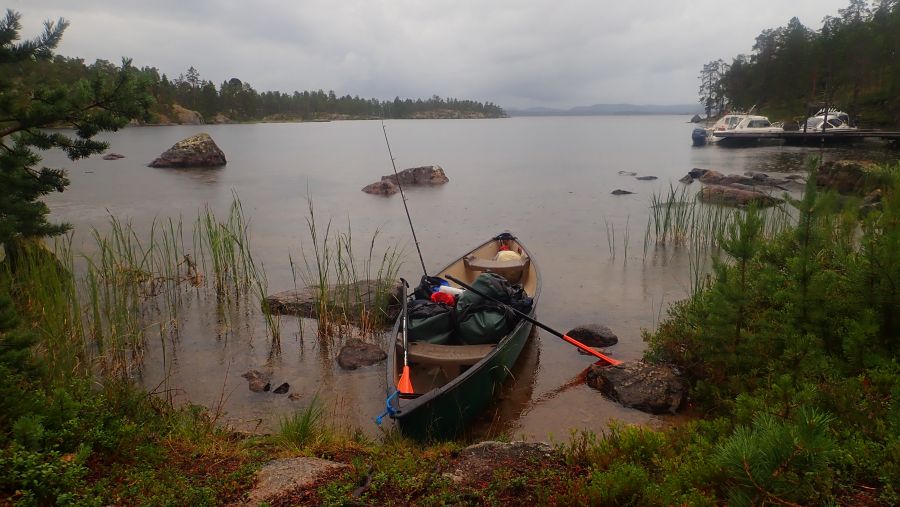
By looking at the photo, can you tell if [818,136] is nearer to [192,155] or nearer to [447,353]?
[447,353]

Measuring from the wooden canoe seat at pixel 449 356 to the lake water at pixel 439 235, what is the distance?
0.71m

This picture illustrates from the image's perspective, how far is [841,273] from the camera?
5.14 m

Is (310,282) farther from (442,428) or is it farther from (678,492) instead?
(678,492)

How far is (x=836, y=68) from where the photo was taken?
47469mm

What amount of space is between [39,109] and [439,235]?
12.6 metres

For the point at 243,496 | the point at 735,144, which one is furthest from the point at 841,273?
the point at 735,144

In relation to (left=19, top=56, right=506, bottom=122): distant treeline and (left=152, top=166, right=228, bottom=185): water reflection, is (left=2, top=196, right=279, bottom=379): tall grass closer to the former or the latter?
(left=152, top=166, right=228, bottom=185): water reflection

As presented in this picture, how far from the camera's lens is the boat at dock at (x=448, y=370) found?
17.2ft

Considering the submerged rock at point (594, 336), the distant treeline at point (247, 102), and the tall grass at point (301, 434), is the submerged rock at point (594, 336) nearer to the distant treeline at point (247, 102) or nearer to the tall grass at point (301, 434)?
the tall grass at point (301, 434)

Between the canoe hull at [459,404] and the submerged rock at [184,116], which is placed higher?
the submerged rock at [184,116]

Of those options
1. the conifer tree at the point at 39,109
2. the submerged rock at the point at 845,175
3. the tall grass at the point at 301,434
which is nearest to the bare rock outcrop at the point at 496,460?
the tall grass at the point at 301,434

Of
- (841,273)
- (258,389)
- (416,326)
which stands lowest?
(258,389)

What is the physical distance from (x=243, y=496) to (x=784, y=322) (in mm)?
4526

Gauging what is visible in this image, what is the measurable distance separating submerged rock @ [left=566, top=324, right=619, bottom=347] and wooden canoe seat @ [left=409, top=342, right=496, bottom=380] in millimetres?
2428
